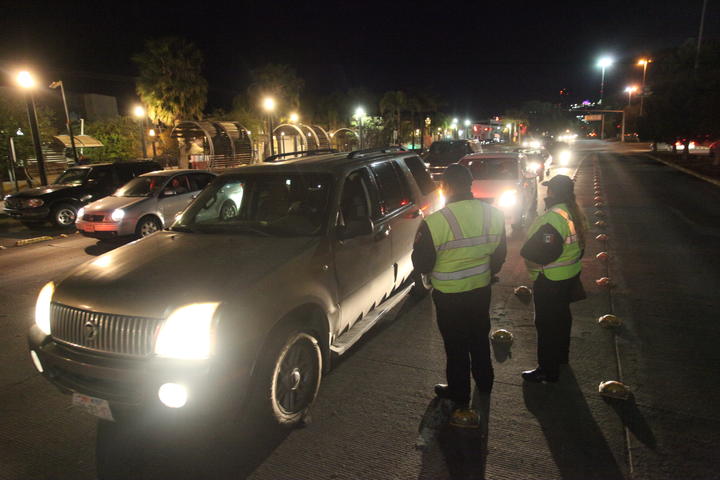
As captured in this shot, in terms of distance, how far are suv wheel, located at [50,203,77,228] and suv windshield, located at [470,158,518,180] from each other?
36.3 ft

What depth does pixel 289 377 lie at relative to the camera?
335 cm

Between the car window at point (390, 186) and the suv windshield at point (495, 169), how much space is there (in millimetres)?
6147

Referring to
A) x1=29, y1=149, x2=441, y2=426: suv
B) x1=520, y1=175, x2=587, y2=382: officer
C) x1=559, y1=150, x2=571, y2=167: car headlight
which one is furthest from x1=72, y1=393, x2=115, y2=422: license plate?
x1=559, y1=150, x2=571, y2=167: car headlight

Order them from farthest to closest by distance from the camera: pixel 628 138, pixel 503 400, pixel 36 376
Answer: pixel 628 138
pixel 36 376
pixel 503 400

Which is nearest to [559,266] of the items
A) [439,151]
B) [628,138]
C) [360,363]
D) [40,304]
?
[360,363]

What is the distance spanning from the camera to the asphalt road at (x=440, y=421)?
302cm

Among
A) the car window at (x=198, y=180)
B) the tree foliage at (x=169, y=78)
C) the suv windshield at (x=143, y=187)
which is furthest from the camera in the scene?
the tree foliage at (x=169, y=78)

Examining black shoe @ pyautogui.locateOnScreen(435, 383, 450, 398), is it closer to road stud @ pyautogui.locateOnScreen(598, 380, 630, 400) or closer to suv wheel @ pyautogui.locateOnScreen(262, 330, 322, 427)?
suv wheel @ pyautogui.locateOnScreen(262, 330, 322, 427)

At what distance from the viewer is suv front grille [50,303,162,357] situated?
2824 mm

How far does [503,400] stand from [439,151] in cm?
2087

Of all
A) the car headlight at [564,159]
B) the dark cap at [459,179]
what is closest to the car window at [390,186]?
the dark cap at [459,179]

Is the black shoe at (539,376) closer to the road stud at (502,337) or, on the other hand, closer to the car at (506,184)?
the road stud at (502,337)

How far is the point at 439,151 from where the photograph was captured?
23.6 meters

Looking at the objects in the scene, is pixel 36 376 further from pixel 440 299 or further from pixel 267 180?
pixel 440 299
